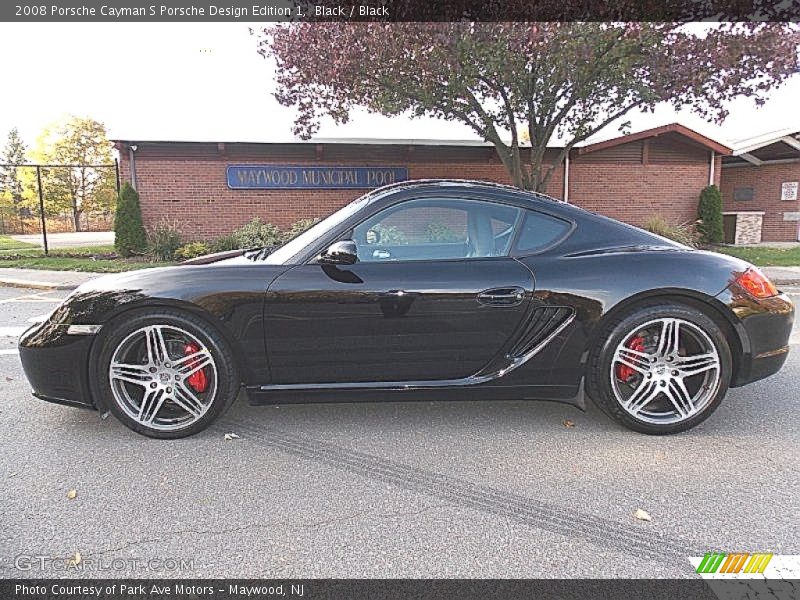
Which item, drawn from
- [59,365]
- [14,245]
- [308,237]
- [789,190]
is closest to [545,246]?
[308,237]

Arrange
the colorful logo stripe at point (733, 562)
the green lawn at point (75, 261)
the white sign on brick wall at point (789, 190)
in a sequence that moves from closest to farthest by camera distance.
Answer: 1. the colorful logo stripe at point (733, 562)
2. the green lawn at point (75, 261)
3. the white sign on brick wall at point (789, 190)

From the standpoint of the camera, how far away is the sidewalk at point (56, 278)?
33.0 ft

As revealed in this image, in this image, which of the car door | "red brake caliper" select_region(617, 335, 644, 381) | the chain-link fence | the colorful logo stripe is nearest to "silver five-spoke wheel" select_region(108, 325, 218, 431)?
the car door

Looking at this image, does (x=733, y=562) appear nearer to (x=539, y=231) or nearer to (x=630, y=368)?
(x=630, y=368)

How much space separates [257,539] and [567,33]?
9679 mm

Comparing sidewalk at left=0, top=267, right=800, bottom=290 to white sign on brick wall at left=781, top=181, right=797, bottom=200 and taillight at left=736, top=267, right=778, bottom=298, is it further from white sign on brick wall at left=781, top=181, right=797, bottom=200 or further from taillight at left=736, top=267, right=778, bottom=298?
white sign on brick wall at left=781, top=181, right=797, bottom=200

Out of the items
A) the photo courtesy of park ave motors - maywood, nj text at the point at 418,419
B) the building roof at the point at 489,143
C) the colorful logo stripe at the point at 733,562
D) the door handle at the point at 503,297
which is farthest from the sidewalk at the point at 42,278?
the colorful logo stripe at the point at 733,562

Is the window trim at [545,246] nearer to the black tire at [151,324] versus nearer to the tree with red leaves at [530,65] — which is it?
the black tire at [151,324]

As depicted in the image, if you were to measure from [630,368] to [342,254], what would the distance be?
1.79m

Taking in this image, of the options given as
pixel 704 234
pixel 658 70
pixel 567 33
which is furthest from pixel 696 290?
pixel 704 234

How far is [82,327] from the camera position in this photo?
3127 mm

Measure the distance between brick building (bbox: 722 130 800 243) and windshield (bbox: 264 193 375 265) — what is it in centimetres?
1789

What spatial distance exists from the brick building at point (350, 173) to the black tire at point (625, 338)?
12.6 m

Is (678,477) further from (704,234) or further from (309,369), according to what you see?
(704,234)
